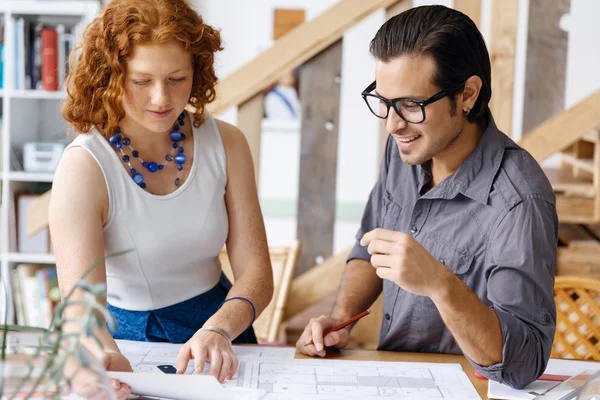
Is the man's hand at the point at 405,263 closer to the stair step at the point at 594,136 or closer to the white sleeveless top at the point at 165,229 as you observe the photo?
the white sleeveless top at the point at 165,229

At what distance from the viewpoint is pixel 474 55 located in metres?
1.50

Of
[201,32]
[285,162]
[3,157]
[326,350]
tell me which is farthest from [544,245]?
[285,162]

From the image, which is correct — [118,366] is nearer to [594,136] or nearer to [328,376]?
[328,376]

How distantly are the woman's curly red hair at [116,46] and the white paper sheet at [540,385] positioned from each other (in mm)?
890

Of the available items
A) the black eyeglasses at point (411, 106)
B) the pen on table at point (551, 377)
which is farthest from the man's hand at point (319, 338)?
the black eyeglasses at point (411, 106)

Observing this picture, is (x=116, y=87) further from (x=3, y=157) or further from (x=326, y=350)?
(x=3, y=157)

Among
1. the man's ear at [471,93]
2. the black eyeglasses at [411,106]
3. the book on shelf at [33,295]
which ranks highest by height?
the man's ear at [471,93]

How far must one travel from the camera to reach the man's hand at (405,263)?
118 centimetres

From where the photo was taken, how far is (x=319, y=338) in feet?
4.70

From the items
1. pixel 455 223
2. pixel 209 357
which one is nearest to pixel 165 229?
pixel 209 357

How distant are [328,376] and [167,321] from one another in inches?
18.3

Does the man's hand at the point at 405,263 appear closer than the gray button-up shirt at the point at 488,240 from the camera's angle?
Yes

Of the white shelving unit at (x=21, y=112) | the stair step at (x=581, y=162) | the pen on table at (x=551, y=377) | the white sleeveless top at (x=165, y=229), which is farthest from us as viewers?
the white shelving unit at (x=21, y=112)

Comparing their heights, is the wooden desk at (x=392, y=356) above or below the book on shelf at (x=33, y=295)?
above
